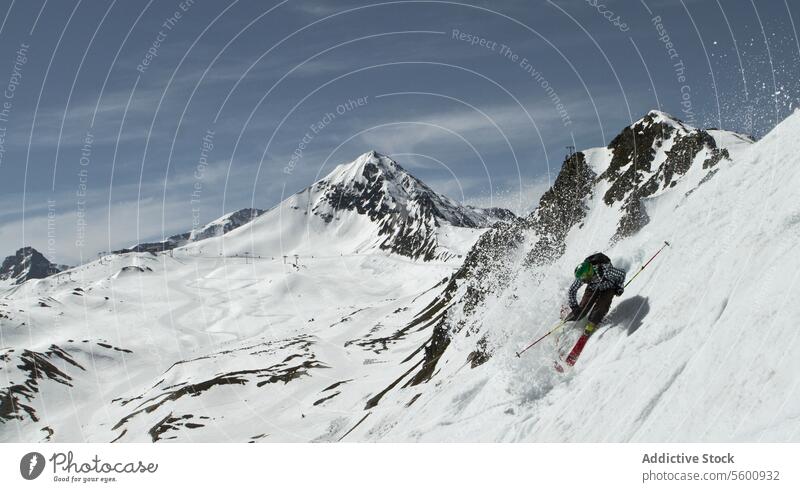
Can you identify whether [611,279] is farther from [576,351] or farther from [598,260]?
[576,351]

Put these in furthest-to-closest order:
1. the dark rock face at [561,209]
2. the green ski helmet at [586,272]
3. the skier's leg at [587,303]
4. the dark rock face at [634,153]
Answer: the dark rock face at [561,209] → the dark rock face at [634,153] → the skier's leg at [587,303] → the green ski helmet at [586,272]

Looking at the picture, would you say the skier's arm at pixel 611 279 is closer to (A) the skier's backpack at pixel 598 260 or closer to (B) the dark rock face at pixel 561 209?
(A) the skier's backpack at pixel 598 260

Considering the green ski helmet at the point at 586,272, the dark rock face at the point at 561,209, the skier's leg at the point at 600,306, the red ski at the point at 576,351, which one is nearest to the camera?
the red ski at the point at 576,351

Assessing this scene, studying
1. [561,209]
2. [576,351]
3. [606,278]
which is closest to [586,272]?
[606,278]

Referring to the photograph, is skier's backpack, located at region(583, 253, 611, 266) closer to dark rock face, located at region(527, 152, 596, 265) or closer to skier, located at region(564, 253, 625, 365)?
skier, located at region(564, 253, 625, 365)

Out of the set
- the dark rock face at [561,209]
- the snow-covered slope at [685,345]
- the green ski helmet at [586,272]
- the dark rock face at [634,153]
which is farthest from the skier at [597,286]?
the dark rock face at [634,153]

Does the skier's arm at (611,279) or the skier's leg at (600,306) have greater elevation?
the skier's arm at (611,279)

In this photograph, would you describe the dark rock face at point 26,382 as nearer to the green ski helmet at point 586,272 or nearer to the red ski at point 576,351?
the red ski at point 576,351

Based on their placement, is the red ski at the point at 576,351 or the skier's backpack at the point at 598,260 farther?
the skier's backpack at the point at 598,260

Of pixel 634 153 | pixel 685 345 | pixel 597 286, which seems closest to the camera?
pixel 685 345

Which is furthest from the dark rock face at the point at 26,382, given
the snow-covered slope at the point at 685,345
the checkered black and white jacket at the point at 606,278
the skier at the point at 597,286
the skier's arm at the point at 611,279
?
the skier's arm at the point at 611,279

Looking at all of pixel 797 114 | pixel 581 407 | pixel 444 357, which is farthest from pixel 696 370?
pixel 444 357

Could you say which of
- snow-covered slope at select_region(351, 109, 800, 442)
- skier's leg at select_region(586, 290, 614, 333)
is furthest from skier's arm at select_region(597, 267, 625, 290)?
snow-covered slope at select_region(351, 109, 800, 442)

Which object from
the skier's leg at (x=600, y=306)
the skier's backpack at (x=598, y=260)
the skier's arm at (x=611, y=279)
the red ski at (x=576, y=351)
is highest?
the skier's backpack at (x=598, y=260)
